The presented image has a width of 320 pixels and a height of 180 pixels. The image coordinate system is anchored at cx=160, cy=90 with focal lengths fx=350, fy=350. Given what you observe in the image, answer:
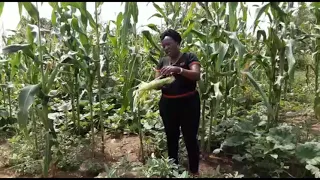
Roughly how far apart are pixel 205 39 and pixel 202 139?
1.02 m

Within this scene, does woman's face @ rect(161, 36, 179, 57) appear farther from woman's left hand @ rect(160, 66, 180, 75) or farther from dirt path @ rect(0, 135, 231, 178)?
dirt path @ rect(0, 135, 231, 178)

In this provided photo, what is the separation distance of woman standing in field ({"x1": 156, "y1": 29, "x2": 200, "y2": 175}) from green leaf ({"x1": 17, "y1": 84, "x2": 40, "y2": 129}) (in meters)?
1.01

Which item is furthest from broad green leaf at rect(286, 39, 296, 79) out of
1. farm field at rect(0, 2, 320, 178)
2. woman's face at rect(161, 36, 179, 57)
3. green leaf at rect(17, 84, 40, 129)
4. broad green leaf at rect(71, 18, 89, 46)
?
green leaf at rect(17, 84, 40, 129)

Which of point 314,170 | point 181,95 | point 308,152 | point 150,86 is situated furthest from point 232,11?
point 314,170

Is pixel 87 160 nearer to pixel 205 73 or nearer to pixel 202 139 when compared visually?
pixel 202 139

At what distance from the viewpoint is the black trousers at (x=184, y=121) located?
2973 millimetres

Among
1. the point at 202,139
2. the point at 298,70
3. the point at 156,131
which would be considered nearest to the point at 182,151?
the point at 202,139

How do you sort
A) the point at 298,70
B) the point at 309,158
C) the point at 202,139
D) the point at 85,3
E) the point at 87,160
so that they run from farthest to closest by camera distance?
the point at 298,70 → the point at 202,139 → the point at 87,160 → the point at 85,3 → the point at 309,158

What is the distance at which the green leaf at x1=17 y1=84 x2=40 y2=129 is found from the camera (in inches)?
100

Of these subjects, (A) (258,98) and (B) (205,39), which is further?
(A) (258,98)

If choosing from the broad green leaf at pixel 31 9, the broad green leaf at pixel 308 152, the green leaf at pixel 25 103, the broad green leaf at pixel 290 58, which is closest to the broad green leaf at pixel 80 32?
the broad green leaf at pixel 31 9

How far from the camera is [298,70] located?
940 cm

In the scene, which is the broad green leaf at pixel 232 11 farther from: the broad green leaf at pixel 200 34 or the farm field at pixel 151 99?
the broad green leaf at pixel 200 34

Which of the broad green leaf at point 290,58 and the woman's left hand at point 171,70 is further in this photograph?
the broad green leaf at point 290,58
